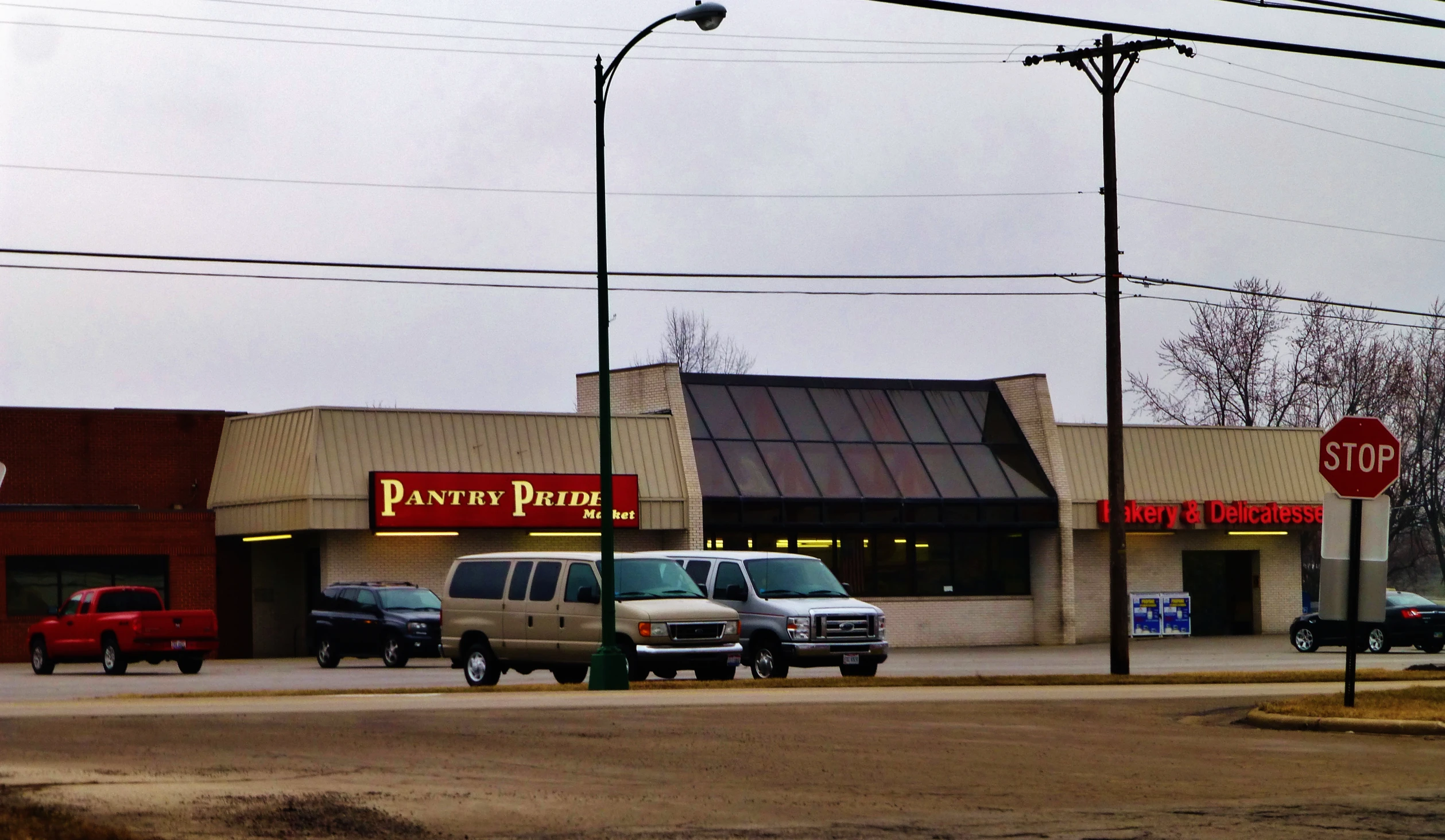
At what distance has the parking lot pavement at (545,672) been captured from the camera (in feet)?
91.8

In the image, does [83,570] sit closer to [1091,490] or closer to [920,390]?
[920,390]

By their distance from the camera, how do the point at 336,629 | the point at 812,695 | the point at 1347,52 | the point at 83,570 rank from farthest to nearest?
the point at 83,570 < the point at 336,629 < the point at 812,695 < the point at 1347,52

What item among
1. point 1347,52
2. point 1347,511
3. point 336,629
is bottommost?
point 336,629

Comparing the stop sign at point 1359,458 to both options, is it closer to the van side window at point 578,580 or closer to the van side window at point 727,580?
the van side window at point 578,580

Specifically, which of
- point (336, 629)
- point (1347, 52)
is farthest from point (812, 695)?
point (336, 629)

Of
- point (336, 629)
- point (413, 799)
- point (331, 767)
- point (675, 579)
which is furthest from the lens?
point (336, 629)

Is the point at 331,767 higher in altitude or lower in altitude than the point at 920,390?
lower

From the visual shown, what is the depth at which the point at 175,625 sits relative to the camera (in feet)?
112

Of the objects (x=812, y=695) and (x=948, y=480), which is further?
(x=948, y=480)

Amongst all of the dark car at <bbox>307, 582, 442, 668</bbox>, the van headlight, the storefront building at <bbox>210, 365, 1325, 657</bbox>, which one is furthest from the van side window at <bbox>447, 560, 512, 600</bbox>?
the storefront building at <bbox>210, 365, 1325, 657</bbox>

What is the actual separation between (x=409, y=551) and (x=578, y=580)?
1703 cm

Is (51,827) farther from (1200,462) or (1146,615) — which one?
(1200,462)

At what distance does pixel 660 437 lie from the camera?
43.7 metres

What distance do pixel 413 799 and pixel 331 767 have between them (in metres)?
1.76
